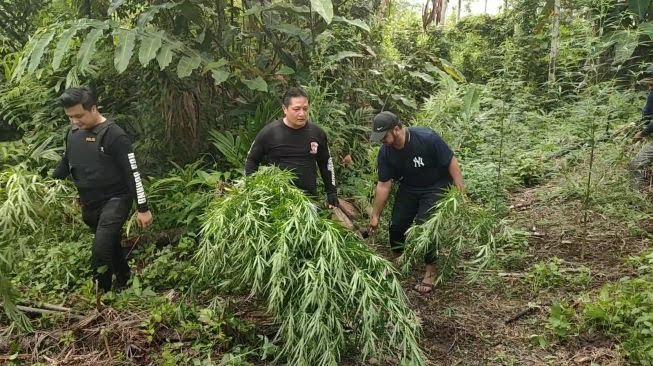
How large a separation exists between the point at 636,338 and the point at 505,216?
2.24 meters

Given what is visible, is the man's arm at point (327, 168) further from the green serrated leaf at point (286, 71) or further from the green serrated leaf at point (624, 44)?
the green serrated leaf at point (624, 44)

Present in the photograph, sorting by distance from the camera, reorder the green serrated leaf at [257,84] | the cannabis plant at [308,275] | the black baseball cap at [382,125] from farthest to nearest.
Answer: the green serrated leaf at [257,84]
the black baseball cap at [382,125]
the cannabis plant at [308,275]

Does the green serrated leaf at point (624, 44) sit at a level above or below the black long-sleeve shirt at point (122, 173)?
above

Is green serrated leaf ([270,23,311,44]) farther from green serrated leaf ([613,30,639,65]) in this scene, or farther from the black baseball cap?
green serrated leaf ([613,30,639,65])

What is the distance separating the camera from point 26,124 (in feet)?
21.0

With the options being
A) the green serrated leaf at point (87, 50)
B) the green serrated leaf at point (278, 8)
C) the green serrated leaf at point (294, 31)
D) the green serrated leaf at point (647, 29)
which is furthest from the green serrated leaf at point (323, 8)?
the green serrated leaf at point (647, 29)

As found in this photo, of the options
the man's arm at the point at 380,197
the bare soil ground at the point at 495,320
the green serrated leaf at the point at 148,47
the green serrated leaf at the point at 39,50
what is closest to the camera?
the bare soil ground at the point at 495,320

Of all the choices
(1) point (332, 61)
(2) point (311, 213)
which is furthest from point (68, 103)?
(1) point (332, 61)

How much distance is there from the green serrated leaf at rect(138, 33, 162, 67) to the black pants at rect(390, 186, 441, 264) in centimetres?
260

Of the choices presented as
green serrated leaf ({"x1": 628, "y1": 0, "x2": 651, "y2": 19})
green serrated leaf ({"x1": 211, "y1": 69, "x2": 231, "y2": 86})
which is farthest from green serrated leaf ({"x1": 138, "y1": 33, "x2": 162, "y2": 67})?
green serrated leaf ({"x1": 628, "y1": 0, "x2": 651, "y2": 19})

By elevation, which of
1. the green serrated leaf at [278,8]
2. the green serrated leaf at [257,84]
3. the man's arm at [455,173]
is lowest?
the man's arm at [455,173]

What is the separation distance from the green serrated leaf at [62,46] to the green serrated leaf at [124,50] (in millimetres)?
417

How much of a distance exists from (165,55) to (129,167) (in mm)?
1549

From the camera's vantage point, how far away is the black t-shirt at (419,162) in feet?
13.7
